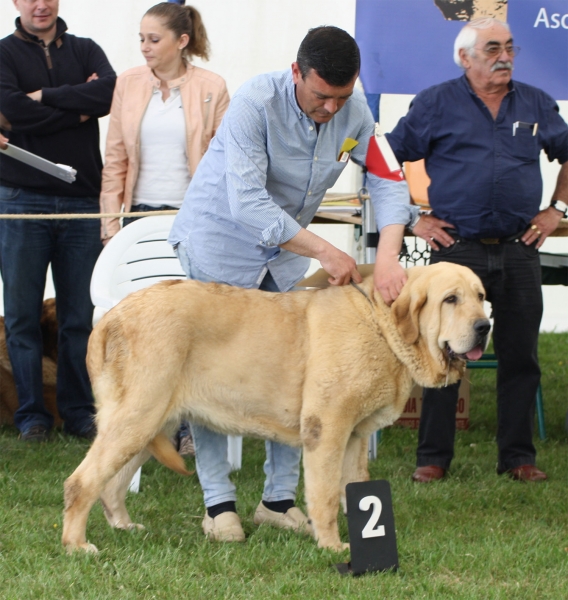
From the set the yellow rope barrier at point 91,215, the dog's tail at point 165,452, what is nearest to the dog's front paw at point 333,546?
the dog's tail at point 165,452

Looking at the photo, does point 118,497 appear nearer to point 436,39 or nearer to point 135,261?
point 135,261

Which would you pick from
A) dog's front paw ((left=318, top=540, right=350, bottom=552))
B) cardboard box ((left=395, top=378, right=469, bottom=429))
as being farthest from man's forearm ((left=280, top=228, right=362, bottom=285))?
cardboard box ((left=395, top=378, right=469, bottom=429))

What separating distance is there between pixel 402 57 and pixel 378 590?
3.52m

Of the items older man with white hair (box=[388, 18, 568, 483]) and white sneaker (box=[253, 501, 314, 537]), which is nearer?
white sneaker (box=[253, 501, 314, 537])

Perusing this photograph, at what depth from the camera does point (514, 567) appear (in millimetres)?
3277

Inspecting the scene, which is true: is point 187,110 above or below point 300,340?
above

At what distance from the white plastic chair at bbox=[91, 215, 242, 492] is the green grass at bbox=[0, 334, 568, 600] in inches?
34.2

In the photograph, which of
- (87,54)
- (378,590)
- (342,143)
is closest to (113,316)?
(342,143)

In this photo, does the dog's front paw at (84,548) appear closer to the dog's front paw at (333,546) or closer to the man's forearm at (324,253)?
the dog's front paw at (333,546)

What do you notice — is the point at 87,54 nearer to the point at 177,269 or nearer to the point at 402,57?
the point at 177,269

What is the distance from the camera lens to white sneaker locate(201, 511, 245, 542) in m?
3.55

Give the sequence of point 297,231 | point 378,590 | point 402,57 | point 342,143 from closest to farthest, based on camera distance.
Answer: point 378,590 < point 297,231 < point 342,143 < point 402,57

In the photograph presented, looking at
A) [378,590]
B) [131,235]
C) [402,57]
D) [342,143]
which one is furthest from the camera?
[402,57]

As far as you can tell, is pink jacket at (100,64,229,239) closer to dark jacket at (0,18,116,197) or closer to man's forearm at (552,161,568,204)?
dark jacket at (0,18,116,197)
